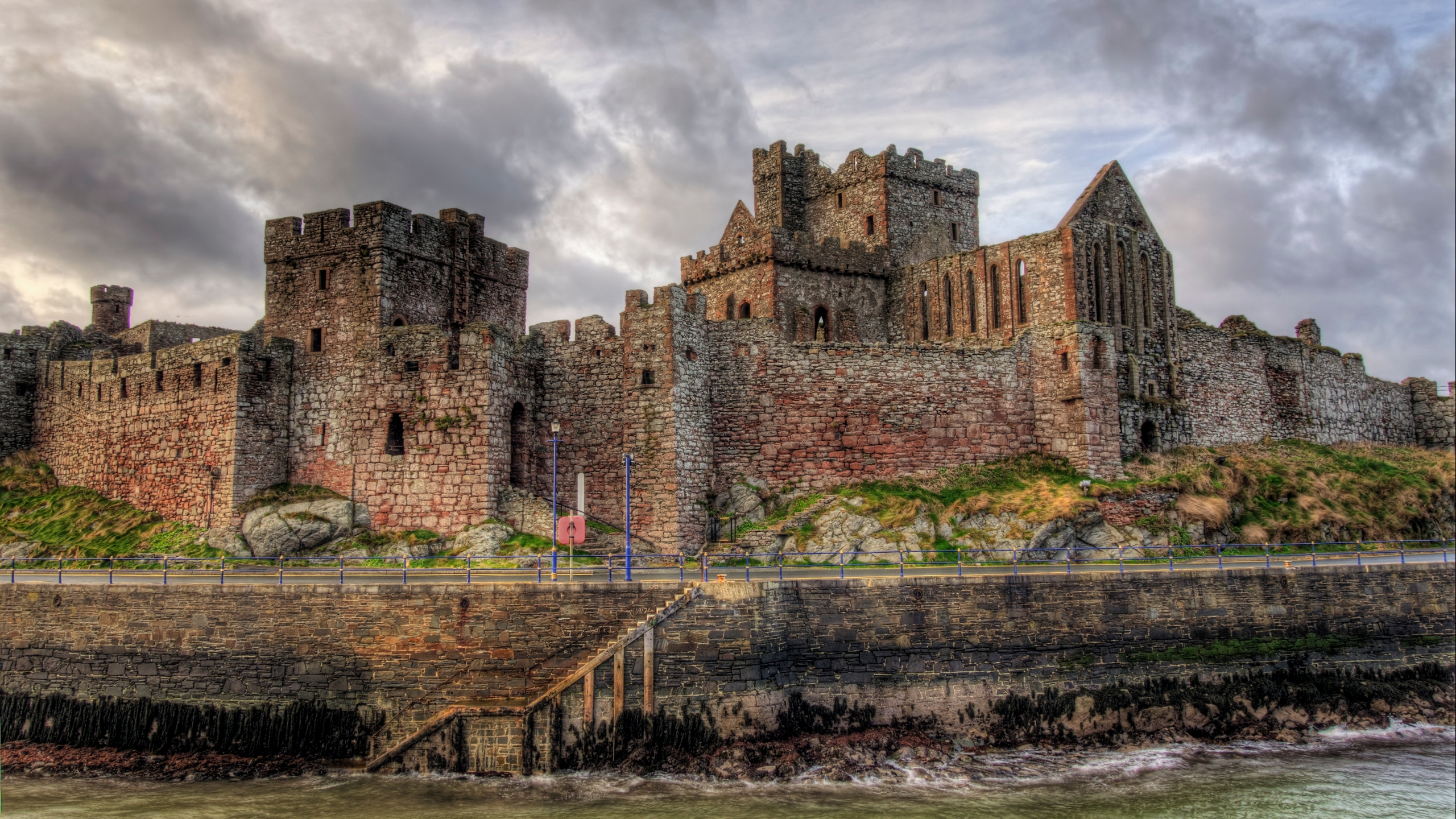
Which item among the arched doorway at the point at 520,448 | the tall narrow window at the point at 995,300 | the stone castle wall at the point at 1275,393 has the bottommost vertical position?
the arched doorway at the point at 520,448

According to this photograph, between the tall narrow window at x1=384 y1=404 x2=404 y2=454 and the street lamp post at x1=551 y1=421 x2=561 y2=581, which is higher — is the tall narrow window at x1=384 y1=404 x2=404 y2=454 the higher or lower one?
the higher one

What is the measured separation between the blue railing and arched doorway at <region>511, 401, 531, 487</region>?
190 inches

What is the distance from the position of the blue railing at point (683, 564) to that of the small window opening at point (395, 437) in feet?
13.2

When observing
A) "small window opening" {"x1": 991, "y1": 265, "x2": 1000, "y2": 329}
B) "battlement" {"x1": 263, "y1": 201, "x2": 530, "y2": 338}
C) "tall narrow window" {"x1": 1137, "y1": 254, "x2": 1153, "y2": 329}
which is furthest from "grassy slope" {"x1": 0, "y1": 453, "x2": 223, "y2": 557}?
"tall narrow window" {"x1": 1137, "y1": 254, "x2": 1153, "y2": 329}

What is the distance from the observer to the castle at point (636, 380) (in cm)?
3250

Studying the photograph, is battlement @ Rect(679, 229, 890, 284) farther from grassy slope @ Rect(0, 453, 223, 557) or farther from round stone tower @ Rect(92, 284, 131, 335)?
round stone tower @ Rect(92, 284, 131, 335)

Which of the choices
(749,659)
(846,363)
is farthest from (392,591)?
(846,363)

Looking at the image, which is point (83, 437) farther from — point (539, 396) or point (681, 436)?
point (681, 436)

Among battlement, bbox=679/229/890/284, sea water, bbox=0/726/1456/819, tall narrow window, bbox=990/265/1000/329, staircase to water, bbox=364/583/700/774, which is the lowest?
sea water, bbox=0/726/1456/819

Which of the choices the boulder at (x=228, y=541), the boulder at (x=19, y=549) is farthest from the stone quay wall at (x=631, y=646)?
the boulder at (x=19, y=549)

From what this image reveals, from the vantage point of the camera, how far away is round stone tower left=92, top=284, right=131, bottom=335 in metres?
46.7

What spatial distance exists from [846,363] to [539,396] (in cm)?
1083

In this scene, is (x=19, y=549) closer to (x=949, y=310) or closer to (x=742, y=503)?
(x=742, y=503)

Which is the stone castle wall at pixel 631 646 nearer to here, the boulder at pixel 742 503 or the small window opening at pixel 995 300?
the boulder at pixel 742 503
